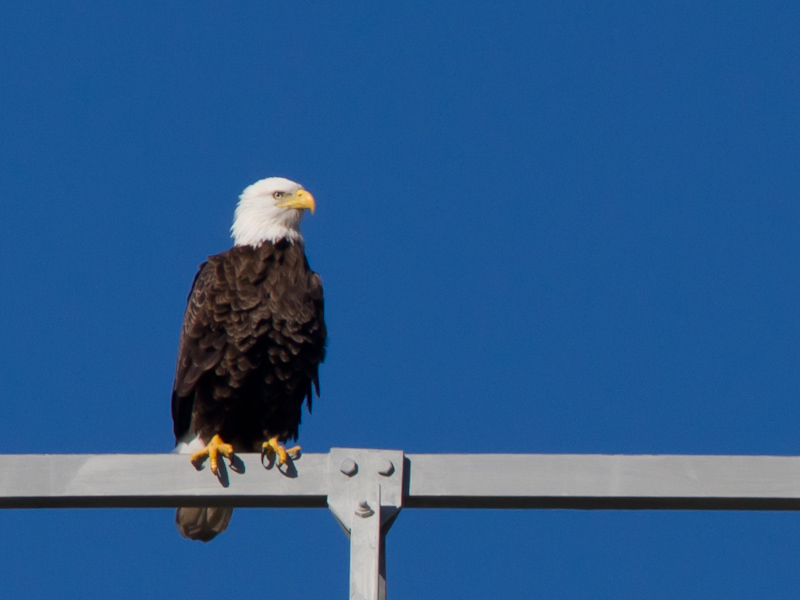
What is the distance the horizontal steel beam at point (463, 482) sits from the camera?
2.47 m

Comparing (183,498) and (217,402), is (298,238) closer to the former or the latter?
(217,402)

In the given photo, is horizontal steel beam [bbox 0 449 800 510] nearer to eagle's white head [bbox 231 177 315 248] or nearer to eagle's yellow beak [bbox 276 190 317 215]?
eagle's white head [bbox 231 177 315 248]

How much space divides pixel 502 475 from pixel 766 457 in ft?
1.52

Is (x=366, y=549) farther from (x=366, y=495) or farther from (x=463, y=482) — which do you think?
(x=463, y=482)

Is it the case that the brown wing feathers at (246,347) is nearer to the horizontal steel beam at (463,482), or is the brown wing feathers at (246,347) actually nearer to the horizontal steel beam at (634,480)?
the horizontal steel beam at (463,482)

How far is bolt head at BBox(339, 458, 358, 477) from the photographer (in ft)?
8.28

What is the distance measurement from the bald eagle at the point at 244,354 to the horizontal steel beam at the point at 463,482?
7.42 ft

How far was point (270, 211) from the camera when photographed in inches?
219

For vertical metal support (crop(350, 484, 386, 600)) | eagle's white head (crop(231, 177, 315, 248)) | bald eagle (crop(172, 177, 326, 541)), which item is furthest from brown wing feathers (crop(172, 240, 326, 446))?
vertical metal support (crop(350, 484, 386, 600))

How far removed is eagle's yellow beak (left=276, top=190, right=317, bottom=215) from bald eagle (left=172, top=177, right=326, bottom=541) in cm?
40

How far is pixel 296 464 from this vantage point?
2518mm

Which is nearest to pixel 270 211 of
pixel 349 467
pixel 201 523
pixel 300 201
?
pixel 300 201

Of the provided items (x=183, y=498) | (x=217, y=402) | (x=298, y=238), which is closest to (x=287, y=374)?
(x=217, y=402)

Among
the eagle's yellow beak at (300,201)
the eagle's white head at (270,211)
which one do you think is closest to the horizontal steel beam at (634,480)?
the eagle's white head at (270,211)
